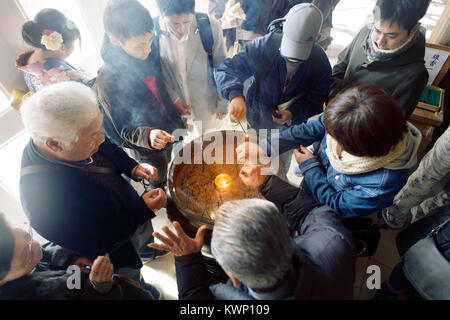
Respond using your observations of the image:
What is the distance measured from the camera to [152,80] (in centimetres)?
221

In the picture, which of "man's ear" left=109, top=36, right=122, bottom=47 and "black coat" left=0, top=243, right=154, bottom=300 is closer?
"black coat" left=0, top=243, right=154, bottom=300

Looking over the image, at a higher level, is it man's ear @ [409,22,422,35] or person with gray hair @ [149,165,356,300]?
man's ear @ [409,22,422,35]

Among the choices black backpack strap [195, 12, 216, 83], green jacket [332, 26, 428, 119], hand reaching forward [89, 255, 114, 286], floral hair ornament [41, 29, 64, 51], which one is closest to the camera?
hand reaching forward [89, 255, 114, 286]

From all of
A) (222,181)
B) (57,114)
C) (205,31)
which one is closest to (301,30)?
(205,31)

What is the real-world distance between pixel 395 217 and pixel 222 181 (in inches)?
85.0

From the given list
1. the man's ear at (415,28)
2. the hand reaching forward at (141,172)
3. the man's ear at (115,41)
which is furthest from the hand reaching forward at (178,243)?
the man's ear at (415,28)

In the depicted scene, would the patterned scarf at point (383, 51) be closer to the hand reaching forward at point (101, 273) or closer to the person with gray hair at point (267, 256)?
the person with gray hair at point (267, 256)

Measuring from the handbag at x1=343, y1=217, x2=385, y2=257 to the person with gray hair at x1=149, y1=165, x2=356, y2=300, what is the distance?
1.62 ft

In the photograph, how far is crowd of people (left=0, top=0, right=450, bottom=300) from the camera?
3.56 feet

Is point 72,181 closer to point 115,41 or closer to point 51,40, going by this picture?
point 115,41

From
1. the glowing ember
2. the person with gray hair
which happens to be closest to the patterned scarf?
the person with gray hair

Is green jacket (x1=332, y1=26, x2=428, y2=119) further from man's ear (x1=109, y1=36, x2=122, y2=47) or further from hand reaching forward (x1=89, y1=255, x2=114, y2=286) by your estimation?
hand reaching forward (x1=89, y1=255, x2=114, y2=286)

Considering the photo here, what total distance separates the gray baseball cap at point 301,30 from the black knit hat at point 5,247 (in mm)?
2095

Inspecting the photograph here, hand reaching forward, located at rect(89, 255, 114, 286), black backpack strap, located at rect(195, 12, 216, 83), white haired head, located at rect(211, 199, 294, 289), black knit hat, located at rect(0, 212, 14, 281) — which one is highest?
black backpack strap, located at rect(195, 12, 216, 83)
